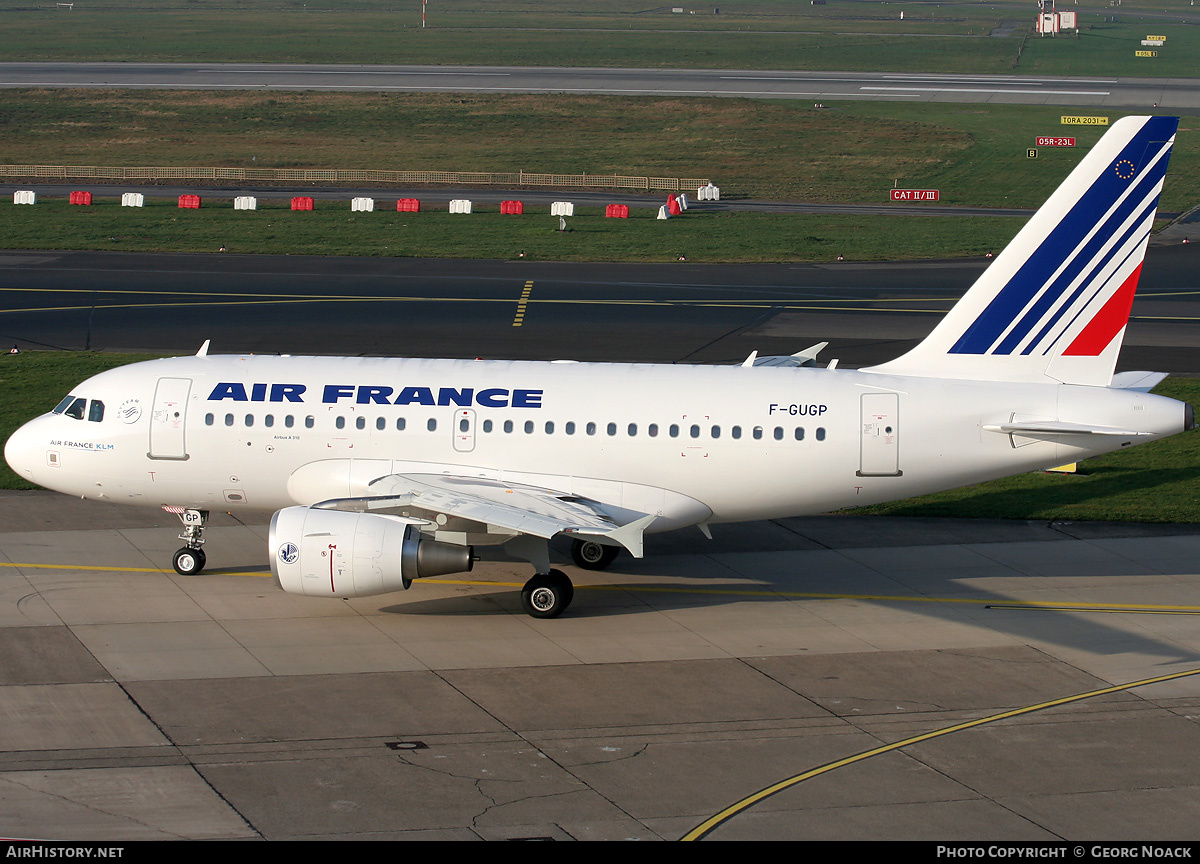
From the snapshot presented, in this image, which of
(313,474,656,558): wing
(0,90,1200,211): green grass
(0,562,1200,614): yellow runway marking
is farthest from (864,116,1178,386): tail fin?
(0,90,1200,211): green grass

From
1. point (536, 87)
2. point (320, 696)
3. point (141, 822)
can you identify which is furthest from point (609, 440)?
point (536, 87)

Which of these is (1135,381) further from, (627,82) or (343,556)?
(627,82)

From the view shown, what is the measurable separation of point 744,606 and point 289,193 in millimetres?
70846

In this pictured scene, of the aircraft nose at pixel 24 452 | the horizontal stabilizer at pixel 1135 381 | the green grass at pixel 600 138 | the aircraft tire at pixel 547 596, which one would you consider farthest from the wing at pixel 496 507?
the green grass at pixel 600 138

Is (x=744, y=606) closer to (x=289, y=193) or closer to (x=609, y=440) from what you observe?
(x=609, y=440)

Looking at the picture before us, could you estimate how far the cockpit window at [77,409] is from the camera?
3159 cm

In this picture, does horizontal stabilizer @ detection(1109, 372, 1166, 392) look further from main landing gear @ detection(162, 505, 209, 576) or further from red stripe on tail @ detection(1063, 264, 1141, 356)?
main landing gear @ detection(162, 505, 209, 576)

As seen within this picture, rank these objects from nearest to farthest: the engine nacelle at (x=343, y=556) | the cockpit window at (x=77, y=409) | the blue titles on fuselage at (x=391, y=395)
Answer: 1. the engine nacelle at (x=343, y=556)
2. the blue titles on fuselage at (x=391, y=395)
3. the cockpit window at (x=77, y=409)

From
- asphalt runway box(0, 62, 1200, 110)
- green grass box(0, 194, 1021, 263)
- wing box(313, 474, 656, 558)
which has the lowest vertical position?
wing box(313, 474, 656, 558)

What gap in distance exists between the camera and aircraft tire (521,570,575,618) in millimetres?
29000

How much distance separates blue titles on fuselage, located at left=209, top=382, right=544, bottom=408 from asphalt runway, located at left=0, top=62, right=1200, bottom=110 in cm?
11406

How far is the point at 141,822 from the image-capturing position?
64.3ft

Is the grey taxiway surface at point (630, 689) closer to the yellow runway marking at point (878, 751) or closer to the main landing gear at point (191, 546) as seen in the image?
the yellow runway marking at point (878, 751)

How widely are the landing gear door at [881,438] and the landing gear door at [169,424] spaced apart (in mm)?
15380
